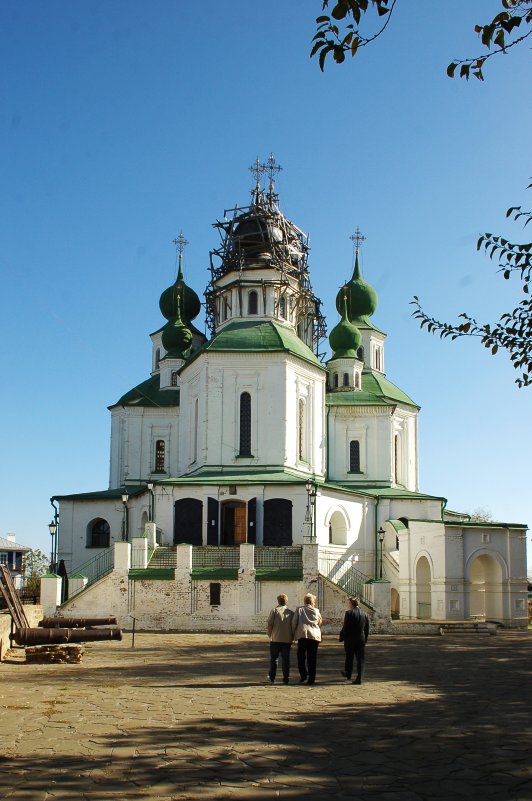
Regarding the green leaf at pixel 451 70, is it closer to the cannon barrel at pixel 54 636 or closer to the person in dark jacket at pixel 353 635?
the person in dark jacket at pixel 353 635

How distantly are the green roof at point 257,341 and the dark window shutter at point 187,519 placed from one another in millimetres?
7045

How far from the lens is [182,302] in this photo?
4897 centimetres

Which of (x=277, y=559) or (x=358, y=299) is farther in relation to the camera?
(x=358, y=299)

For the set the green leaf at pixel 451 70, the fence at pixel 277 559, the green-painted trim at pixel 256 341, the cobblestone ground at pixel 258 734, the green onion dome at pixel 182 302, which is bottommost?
the cobblestone ground at pixel 258 734

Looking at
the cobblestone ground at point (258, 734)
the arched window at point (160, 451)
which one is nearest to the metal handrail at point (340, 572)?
the arched window at point (160, 451)

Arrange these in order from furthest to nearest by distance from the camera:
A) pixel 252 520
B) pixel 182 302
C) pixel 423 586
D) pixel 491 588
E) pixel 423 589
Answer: pixel 182 302 < pixel 423 586 < pixel 423 589 < pixel 252 520 < pixel 491 588

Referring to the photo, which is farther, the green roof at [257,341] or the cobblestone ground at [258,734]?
the green roof at [257,341]

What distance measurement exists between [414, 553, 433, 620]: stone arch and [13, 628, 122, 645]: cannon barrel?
58.9 feet

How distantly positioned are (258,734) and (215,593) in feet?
66.1

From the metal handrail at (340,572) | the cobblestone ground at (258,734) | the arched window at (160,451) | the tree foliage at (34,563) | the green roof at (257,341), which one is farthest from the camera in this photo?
the tree foliage at (34,563)

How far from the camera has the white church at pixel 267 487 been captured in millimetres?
29000

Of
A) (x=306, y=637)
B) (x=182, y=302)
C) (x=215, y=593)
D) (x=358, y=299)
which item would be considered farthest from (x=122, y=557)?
(x=358, y=299)

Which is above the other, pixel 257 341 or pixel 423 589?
pixel 257 341

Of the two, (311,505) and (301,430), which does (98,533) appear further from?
(311,505)
